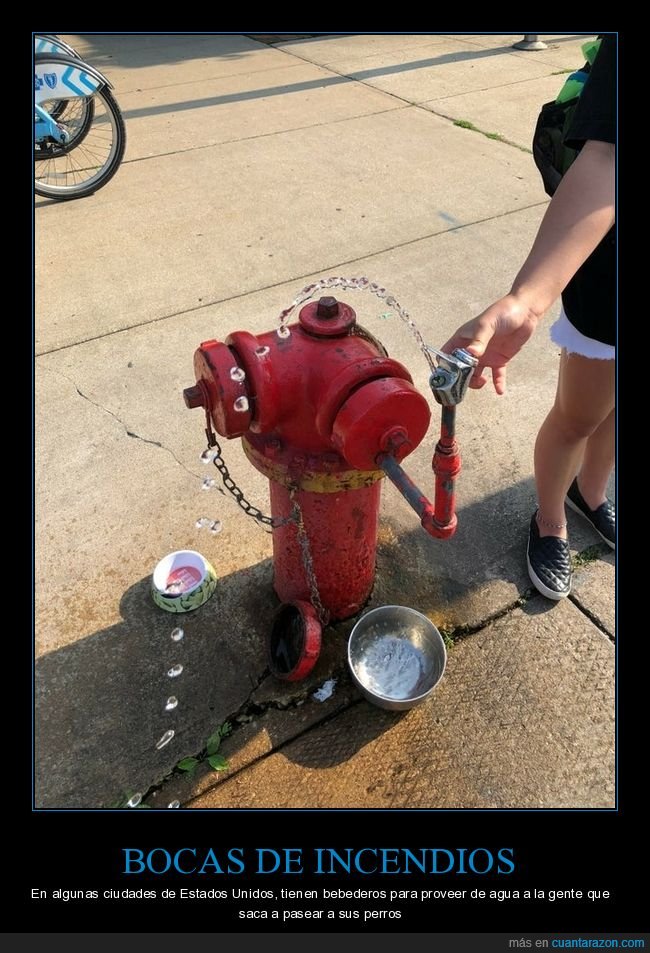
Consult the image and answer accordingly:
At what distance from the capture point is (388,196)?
13.1 feet

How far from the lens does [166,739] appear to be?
5.50 ft

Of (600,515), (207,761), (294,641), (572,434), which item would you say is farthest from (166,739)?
(600,515)

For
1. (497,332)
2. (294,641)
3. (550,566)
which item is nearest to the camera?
(497,332)

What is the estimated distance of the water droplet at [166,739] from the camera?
1666 mm

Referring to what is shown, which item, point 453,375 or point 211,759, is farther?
point 211,759

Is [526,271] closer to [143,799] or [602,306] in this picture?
[602,306]

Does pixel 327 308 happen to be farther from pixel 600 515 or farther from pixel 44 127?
pixel 44 127

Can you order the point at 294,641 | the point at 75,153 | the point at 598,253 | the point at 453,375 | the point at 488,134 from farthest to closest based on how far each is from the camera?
the point at 488,134 < the point at 75,153 < the point at 294,641 < the point at 598,253 < the point at 453,375

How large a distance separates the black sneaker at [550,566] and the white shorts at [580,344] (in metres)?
0.62

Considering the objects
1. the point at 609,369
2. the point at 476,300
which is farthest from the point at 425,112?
the point at 609,369

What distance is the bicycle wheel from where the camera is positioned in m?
3.85

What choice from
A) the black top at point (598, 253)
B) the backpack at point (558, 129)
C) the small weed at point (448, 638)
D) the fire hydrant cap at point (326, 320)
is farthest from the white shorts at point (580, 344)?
the small weed at point (448, 638)

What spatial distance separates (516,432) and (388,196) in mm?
2123

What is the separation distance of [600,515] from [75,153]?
4.29m
